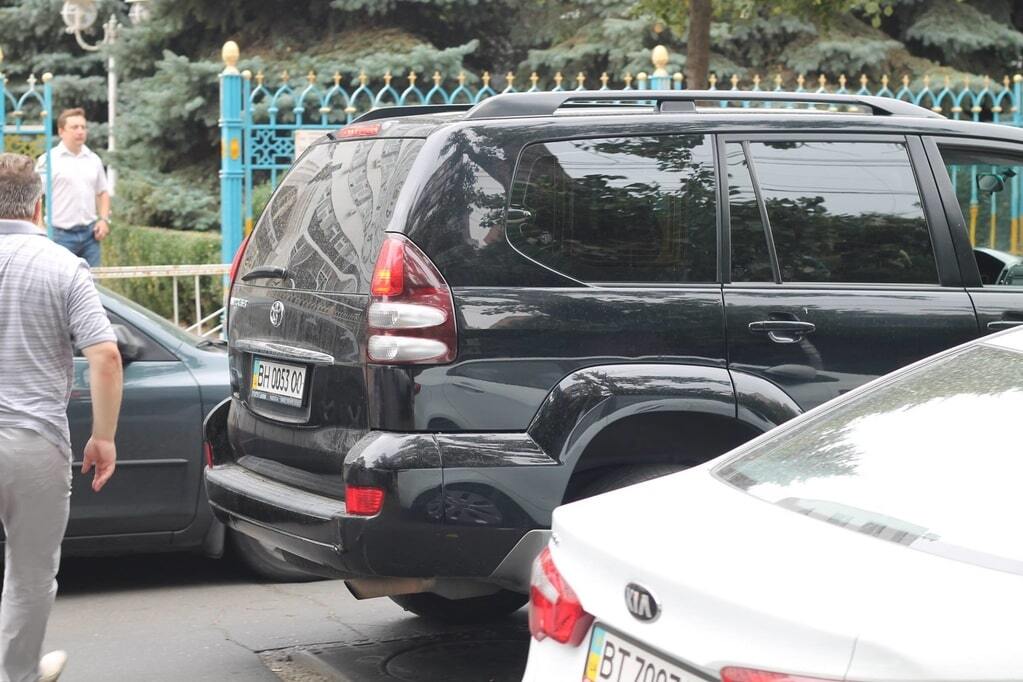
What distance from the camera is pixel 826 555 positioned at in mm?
2486

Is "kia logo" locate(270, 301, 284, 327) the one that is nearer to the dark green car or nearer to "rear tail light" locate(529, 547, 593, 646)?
the dark green car

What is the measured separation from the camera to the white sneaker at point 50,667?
15.5 feet

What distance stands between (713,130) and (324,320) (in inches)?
55.4

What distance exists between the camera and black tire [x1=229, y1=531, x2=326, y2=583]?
6.46 metres

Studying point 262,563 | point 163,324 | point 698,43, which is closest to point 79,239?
point 698,43

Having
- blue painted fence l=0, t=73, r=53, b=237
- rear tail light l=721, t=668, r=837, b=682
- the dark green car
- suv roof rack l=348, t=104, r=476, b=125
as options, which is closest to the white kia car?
rear tail light l=721, t=668, r=837, b=682

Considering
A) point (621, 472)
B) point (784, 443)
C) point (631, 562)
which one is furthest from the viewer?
point (621, 472)

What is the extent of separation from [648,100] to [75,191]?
7.34m

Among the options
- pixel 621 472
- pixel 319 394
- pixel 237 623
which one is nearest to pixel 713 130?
pixel 621 472

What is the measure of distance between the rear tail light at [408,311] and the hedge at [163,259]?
8.77 m

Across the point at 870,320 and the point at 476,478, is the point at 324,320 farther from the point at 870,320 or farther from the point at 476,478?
the point at 870,320

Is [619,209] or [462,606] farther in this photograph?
[462,606]

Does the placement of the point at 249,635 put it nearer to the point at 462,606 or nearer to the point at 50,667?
the point at 462,606

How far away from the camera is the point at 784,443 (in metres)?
3.28
